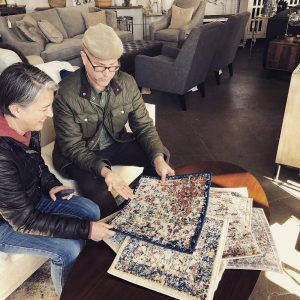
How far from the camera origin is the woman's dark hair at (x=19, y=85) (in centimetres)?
105

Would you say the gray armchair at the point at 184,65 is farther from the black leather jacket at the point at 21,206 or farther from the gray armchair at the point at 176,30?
the black leather jacket at the point at 21,206

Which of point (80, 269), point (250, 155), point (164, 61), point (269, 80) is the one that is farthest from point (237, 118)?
point (80, 269)

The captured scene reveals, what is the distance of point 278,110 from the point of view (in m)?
3.41

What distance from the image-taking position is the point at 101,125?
166cm

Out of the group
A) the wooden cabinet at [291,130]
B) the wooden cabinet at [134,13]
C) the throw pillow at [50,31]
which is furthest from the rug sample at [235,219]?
the wooden cabinet at [134,13]

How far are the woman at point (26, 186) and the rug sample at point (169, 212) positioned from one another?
106 mm

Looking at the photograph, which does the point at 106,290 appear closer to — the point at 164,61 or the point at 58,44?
the point at 164,61

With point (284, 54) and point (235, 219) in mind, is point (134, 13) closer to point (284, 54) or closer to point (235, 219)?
point (284, 54)

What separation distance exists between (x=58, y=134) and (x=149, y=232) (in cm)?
77

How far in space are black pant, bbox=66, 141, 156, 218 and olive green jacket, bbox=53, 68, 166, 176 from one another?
0.05 m

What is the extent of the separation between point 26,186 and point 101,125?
1.83 ft

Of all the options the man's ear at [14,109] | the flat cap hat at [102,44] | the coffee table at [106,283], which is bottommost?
the coffee table at [106,283]

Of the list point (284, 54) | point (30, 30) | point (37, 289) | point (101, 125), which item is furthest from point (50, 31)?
point (37, 289)

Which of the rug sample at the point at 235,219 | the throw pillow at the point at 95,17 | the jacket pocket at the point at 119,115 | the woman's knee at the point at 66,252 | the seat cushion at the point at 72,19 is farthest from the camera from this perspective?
the throw pillow at the point at 95,17
